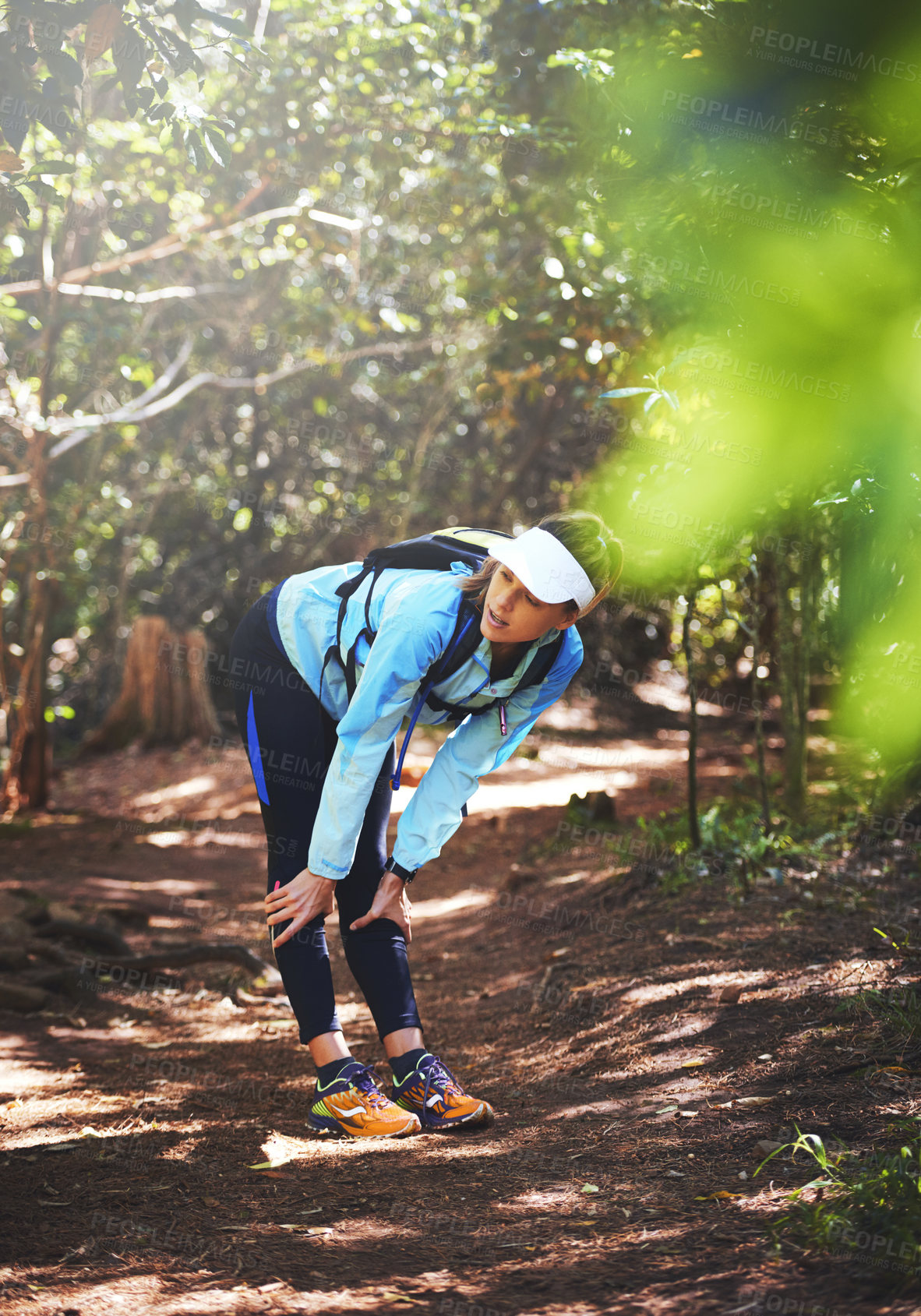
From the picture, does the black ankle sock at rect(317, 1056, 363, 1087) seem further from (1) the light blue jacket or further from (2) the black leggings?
(1) the light blue jacket

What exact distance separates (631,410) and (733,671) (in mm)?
4006

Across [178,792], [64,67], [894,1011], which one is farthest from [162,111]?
[178,792]

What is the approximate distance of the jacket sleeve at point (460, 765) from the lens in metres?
2.66

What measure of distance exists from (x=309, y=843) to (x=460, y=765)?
46cm

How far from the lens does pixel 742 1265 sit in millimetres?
1818

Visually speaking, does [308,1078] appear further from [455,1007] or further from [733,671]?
[733,671]

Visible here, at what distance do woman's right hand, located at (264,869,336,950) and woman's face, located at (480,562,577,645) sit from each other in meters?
0.75

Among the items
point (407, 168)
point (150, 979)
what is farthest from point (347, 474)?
point (150, 979)

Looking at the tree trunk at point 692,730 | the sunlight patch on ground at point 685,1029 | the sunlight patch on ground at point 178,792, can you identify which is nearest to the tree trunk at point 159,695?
the sunlight patch on ground at point 178,792

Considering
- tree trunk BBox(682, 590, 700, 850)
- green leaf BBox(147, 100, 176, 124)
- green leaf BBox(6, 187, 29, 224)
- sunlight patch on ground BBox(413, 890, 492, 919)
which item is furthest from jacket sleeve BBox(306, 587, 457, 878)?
sunlight patch on ground BBox(413, 890, 492, 919)

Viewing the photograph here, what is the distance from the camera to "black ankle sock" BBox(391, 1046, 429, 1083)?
267 centimetres

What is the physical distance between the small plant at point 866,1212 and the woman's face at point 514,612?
124cm

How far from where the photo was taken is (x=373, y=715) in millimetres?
2373

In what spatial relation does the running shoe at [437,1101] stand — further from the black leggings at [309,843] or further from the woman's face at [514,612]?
the woman's face at [514,612]
